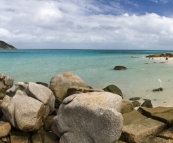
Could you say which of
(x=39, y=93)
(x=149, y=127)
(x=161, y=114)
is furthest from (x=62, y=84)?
(x=149, y=127)

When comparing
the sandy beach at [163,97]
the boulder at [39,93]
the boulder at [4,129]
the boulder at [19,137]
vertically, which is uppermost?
the boulder at [39,93]

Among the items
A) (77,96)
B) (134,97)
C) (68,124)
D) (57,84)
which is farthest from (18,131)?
(134,97)

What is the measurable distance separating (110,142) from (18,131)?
3.29m

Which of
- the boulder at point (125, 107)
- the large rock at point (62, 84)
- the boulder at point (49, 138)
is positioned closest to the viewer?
the boulder at point (49, 138)

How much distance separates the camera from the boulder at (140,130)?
5904 mm

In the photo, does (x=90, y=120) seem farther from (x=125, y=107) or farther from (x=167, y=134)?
(x=125, y=107)

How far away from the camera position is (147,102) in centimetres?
1158

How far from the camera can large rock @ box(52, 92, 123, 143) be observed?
17.8ft

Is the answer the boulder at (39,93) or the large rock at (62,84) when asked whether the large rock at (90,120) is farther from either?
the large rock at (62,84)

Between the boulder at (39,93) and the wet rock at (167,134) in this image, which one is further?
the boulder at (39,93)

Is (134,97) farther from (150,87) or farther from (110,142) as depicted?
(110,142)

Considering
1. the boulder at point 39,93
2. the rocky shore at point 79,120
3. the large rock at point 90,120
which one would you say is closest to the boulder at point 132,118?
the rocky shore at point 79,120

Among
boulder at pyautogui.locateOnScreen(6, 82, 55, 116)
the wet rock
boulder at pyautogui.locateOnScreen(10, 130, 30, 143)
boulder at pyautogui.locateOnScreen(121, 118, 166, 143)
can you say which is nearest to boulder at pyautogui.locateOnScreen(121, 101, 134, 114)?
boulder at pyautogui.locateOnScreen(121, 118, 166, 143)

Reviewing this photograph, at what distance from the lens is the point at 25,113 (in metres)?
6.73
